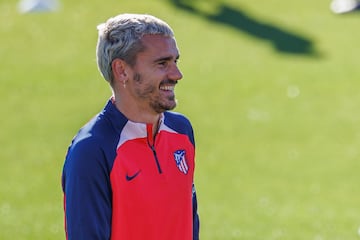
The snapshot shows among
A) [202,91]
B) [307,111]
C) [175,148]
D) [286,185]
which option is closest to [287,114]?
[307,111]

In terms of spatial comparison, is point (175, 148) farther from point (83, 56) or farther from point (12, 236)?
point (83, 56)

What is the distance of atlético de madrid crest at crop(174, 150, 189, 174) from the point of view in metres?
4.95

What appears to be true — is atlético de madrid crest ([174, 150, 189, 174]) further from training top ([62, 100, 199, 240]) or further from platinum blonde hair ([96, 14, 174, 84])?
platinum blonde hair ([96, 14, 174, 84])

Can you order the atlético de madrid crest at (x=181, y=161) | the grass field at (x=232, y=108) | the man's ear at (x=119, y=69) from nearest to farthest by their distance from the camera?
1. the man's ear at (x=119, y=69)
2. the atlético de madrid crest at (x=181, y=161)
3. the grass field at (x=232, y=108)

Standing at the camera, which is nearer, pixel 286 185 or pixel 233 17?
pixel 286 185

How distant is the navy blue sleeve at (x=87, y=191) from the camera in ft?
15.0

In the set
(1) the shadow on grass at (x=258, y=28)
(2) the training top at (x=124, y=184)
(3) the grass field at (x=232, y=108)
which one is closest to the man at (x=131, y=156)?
(2) the training top at (x=124, y=184)

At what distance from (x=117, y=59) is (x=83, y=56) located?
13.3 metres

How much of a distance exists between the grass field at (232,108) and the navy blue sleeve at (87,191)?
5943 millimetres

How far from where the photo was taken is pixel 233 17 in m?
20.2

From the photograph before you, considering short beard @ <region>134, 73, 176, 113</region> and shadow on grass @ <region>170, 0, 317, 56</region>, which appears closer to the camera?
short beard @ <region>134, 73, 176, 113</region>

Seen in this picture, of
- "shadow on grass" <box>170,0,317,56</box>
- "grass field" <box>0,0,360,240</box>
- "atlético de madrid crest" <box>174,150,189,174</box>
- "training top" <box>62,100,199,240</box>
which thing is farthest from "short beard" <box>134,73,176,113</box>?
"shadow on grass" <box>170,0,317,56</box>

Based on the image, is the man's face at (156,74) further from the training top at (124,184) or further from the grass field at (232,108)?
the grass field at (232,108)

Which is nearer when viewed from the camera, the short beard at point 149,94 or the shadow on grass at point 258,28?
the short beard at point 149,94
